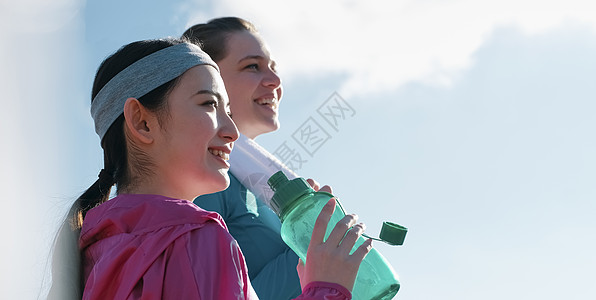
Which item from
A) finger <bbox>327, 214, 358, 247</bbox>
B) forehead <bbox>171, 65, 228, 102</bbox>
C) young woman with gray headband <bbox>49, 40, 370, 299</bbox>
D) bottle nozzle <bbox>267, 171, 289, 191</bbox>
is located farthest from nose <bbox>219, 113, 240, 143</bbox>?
finger <bbox>327, 214, 358, 247</bbox>

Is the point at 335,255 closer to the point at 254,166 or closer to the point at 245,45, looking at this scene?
the point at 254,166

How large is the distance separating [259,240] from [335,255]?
84 centimetres

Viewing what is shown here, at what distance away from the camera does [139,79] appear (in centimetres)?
246

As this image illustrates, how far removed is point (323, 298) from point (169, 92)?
88cm

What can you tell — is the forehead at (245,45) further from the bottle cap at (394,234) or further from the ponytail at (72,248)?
the bottle cap at (394,234)

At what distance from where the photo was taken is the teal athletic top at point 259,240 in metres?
2.76

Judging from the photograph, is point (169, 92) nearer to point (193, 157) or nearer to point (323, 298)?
point (193, 157)

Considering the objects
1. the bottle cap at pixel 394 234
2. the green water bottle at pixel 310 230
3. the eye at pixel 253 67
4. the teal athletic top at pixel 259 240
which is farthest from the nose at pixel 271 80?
the bottle cap at pixel 394 234

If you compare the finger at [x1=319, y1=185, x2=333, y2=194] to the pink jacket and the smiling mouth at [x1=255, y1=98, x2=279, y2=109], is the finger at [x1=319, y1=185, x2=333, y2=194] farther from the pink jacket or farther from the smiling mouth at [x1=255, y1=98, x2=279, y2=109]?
the smiling mouth at [x1=255, y1=98, x2=279, y2=109]

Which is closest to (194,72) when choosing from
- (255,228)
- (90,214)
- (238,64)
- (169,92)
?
(169,92)

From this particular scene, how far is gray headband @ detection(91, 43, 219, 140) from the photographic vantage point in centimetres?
243

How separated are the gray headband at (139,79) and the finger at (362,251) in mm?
850

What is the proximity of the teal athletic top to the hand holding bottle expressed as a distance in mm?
569

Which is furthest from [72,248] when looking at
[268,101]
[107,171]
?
[268,101]
